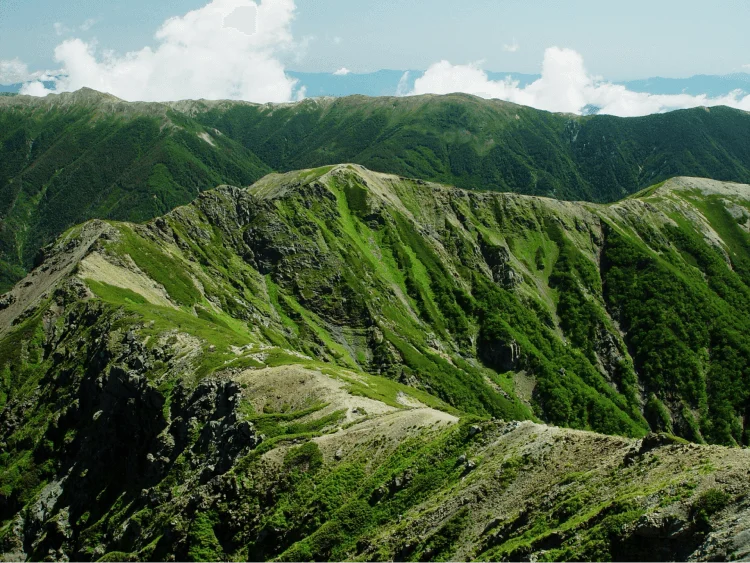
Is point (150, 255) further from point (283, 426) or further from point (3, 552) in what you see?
point (283, 426)

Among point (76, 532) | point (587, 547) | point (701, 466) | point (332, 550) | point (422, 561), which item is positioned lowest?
point (76, 532)

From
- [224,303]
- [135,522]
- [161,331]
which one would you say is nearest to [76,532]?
[135,522]

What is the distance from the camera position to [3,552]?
9900 cm

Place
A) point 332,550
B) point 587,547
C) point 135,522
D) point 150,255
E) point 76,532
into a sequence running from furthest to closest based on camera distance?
point 150,255
point 76,532
point 135,522
point 332,550
point 587,547

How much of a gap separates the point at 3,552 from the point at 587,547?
105066 mm

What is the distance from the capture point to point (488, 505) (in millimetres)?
47406

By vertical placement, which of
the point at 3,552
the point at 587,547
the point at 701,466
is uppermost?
the point at 701,466

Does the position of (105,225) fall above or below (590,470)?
above

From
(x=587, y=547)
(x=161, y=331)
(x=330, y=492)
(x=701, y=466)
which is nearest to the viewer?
(x=587, y=547)

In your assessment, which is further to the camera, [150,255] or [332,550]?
[150,255]

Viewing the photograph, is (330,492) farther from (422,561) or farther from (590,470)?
(590,470)

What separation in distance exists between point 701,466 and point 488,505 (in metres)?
16.8

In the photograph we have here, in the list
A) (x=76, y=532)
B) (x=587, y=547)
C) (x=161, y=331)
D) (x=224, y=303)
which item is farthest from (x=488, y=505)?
(x=224, y=303)

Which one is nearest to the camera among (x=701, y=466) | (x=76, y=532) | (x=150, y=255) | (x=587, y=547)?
(x=587, y=547)
